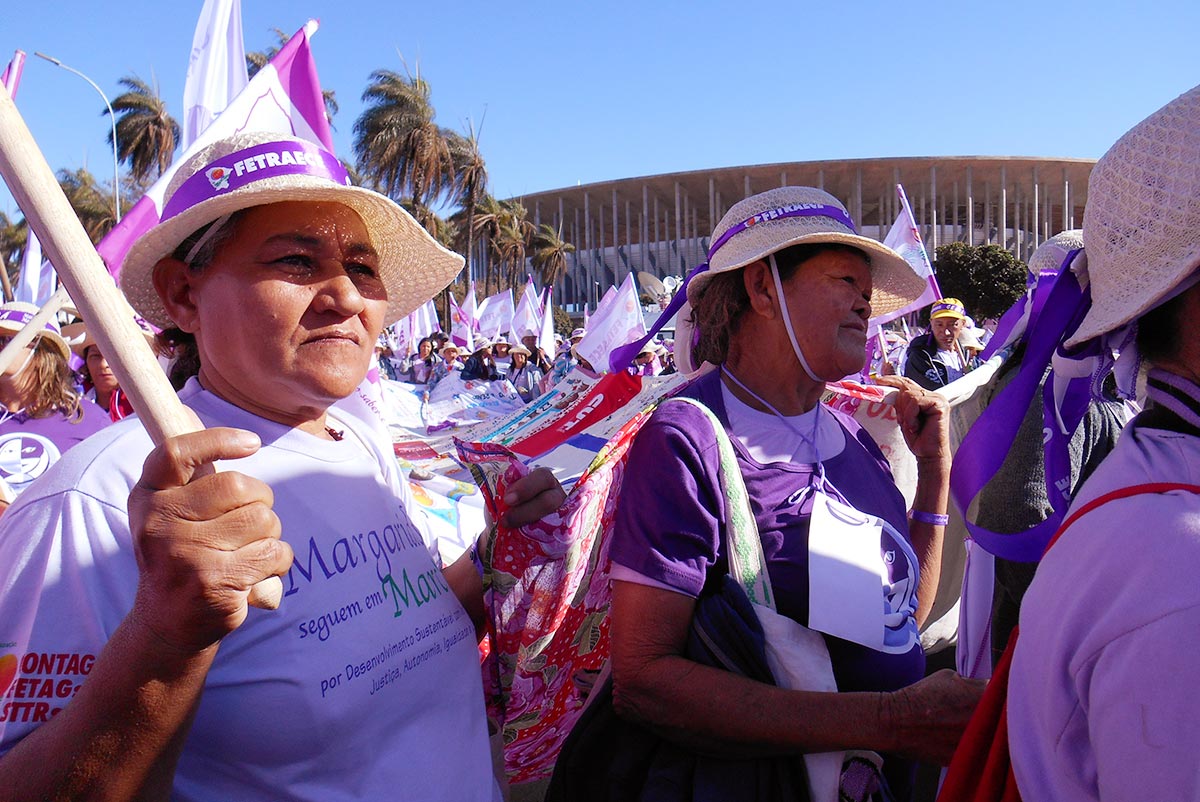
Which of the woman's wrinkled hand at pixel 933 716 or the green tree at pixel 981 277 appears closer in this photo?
the woman's wrinkled hand at pixel 933 716

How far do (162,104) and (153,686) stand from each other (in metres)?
45.1

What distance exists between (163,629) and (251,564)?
0.46ft

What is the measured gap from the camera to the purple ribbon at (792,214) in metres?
2.06

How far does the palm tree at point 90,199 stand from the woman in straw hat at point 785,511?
38768 mm

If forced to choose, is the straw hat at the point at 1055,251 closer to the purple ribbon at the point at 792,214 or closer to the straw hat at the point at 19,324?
the purple ribbon at the point at 792,214

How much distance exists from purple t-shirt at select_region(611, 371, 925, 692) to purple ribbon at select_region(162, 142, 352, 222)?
2.94 ft

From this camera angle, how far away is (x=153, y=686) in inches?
36.5

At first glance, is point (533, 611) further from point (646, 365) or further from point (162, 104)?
point (162, 104)

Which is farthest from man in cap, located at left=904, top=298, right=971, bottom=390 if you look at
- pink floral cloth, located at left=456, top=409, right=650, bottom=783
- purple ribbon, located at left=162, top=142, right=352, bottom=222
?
purple ribbon, located at left=162, top=142, right=352, bottom=222

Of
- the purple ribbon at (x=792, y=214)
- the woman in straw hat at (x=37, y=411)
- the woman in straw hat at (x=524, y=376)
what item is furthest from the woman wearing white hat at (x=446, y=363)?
the purple ribbon at (x=792, y=214)

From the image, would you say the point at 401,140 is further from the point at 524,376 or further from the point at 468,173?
the point at 524,376

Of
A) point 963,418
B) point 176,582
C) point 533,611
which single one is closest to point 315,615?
point 176,582

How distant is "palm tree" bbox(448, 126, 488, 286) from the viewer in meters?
37.6

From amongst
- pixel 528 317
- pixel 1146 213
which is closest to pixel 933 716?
pixel 1146 213
